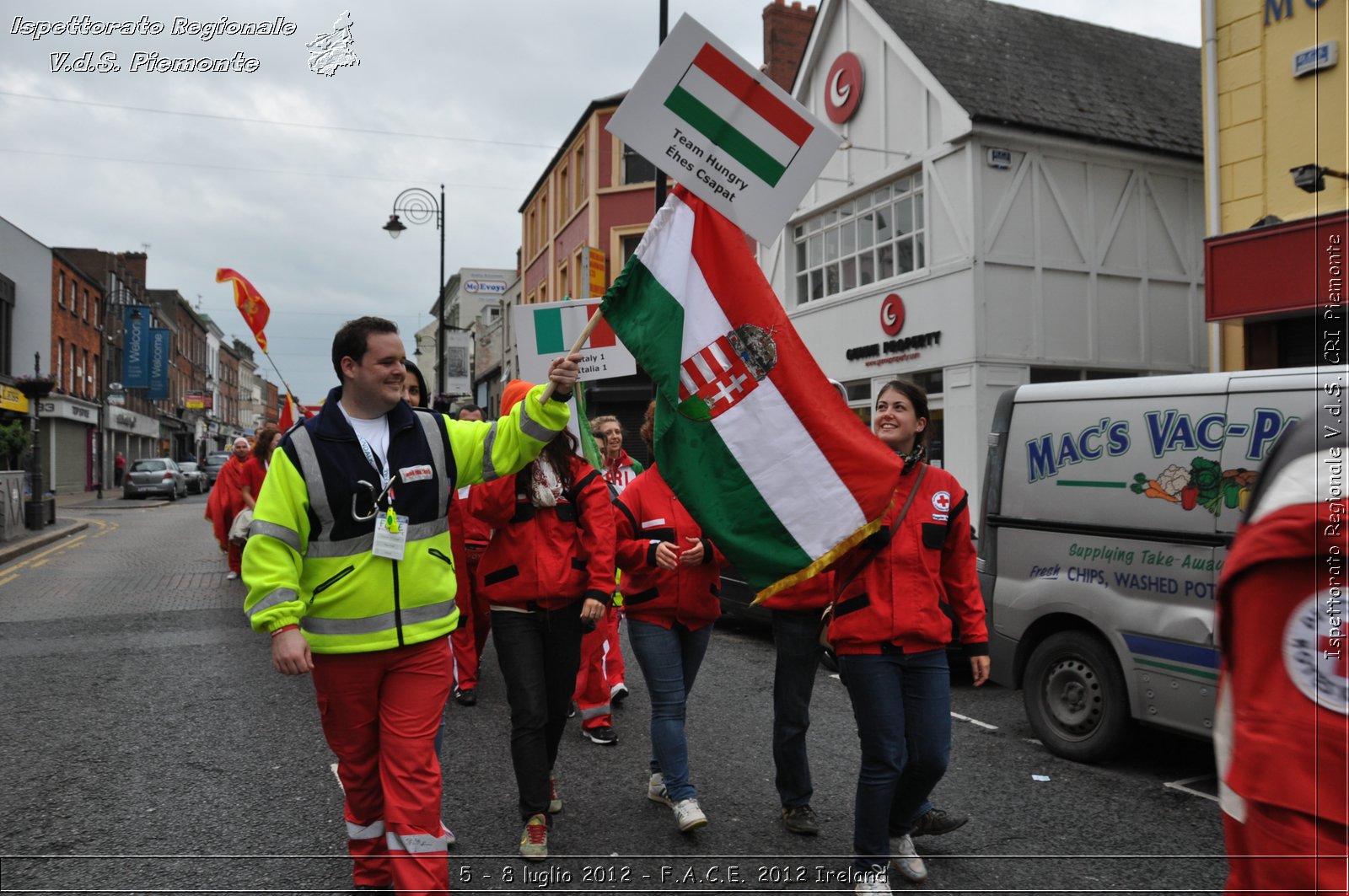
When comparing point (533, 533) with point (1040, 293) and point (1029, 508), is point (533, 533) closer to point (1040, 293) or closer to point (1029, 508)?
point (1029, 508)

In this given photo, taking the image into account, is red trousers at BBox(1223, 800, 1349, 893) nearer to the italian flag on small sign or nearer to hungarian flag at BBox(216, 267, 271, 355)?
the italian flag on small sign

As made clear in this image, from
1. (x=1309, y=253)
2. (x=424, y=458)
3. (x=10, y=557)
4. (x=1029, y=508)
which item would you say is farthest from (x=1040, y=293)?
(x=10, y=557)

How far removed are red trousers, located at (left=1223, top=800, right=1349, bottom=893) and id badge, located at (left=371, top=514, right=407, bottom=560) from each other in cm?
252

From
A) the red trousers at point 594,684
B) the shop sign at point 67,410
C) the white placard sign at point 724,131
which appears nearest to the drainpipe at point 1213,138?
the red trousers at point 594,684

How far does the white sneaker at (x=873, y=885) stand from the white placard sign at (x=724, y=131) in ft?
7.79

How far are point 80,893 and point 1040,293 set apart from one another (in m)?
15.3

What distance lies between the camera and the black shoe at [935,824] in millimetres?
4145

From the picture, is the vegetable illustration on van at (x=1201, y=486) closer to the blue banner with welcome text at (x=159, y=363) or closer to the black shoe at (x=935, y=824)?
Answer: the black shoe at (x=935, y=824)

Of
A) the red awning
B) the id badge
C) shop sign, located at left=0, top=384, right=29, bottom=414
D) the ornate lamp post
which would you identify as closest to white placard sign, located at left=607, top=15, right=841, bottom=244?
the id badge

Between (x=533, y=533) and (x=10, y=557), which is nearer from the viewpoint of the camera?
(x=533, y=533)

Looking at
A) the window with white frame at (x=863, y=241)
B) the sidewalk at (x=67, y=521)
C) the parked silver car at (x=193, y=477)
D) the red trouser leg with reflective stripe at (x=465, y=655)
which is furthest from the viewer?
the parked silver car at (x=193, y=477)

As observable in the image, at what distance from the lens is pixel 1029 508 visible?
5.87 m

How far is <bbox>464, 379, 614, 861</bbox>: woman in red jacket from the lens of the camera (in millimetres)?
4105

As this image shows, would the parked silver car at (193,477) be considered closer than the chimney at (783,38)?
No
